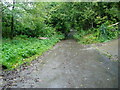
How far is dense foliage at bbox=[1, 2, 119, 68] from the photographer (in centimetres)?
686

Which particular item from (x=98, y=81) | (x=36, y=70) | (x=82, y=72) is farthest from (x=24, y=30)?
(x=98, y=81)

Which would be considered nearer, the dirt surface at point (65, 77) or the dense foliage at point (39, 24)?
the dirt surface at point (65, 77)

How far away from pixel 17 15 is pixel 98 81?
7969mm

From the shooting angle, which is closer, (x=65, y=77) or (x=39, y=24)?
(x=65, y=77)

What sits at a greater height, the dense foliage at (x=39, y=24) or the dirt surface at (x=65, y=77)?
the dense foliage at (x=39, y=24)

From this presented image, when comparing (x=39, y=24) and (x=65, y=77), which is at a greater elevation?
(x=39, y=24)

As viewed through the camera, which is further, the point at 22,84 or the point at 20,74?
the point at 20,74

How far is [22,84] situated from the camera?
396cm

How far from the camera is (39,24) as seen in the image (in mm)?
13961

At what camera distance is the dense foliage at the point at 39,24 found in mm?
6859

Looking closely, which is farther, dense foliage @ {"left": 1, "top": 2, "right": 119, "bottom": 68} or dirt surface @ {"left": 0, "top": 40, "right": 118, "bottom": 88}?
dense foliage @ {"left": 1, "top": 2, "right": 119, "bottom": 68}

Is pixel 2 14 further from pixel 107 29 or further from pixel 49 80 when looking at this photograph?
pixel 107 29

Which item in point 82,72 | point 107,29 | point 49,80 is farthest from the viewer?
point 107,29

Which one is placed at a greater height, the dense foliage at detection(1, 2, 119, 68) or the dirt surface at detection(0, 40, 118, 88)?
the dense foliage at detection(1, 2, 119, 68)
